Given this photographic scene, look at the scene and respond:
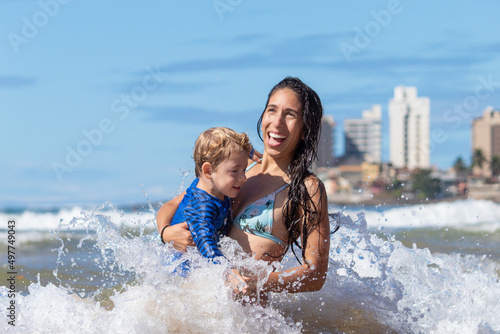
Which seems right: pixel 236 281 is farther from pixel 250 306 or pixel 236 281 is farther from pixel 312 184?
pixel 312 184

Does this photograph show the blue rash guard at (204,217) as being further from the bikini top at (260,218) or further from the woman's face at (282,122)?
the woman's face at (282,122)

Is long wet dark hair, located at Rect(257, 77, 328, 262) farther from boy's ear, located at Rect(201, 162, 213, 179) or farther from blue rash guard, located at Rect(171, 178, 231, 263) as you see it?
boy's ear, located at Rect(201, 162, 213, 179)

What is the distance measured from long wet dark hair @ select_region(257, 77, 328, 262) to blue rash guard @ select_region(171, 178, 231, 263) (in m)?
0.41

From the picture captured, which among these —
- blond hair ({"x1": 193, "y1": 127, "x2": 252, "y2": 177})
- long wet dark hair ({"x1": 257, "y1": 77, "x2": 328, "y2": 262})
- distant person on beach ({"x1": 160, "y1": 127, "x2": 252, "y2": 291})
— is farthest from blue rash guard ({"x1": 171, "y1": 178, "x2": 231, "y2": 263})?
long wet dark hair ({"x1": 257, "y1": 77, "x2": 328, "y2": 262})

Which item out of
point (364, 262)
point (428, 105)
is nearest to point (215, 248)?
point (364, 262)

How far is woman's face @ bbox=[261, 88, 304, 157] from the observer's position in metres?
4.25

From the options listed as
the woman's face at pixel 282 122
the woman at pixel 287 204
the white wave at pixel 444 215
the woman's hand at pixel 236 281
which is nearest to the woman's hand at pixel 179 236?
the woman at pixel 287 204

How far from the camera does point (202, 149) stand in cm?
396

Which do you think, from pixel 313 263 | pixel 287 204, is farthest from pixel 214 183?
pixel 313 263

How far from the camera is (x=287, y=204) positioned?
4188 millimetres

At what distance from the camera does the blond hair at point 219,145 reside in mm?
3902

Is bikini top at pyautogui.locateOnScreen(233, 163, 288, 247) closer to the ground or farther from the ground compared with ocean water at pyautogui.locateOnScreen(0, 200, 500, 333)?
farther from the ground

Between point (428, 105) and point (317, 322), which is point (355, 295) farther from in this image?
point (428, 105)

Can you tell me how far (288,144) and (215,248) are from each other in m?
0.85
